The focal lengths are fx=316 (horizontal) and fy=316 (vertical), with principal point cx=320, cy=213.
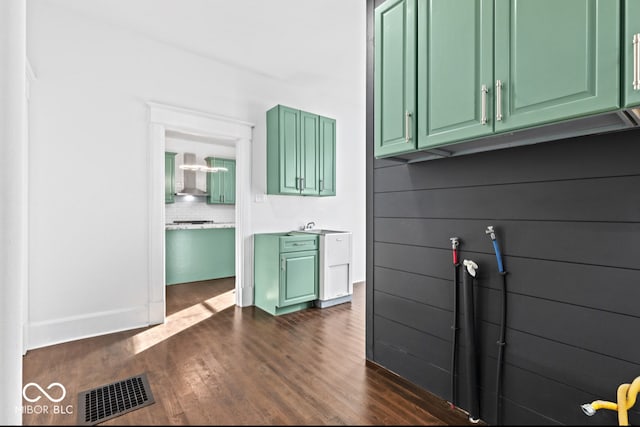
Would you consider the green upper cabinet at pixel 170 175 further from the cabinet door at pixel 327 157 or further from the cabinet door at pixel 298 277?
the cabinet door at pixel 298 277

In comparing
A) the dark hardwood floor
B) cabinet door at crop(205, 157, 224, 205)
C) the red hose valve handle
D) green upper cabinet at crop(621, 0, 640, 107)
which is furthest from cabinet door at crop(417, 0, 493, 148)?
cabinet door at crop(205, 157, 224, 205)

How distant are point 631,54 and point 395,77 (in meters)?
0.98

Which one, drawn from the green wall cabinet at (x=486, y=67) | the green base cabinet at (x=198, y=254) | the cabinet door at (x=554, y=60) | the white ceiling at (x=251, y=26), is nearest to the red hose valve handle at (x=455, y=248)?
the green wall cabinet at (x=486, y=67)

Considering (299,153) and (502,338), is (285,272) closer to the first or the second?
(299,153)

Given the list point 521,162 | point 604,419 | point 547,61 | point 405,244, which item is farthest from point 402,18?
point 604,419

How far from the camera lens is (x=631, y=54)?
94cm

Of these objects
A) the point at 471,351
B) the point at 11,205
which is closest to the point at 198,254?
the point at 471,351

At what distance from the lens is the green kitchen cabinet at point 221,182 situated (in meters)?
5.73

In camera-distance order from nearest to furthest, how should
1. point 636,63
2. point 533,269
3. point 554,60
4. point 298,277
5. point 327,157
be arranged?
point 636,63
point 554,60
point 533,269
point 298,277
point 327,157

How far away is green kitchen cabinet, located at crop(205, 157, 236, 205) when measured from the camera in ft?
18.8

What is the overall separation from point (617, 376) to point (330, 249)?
2.73m

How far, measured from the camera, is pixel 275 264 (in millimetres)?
3432

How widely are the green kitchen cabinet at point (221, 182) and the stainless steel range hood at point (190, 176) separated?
0.49 feet

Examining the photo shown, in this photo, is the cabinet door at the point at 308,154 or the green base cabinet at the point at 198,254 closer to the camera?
the cabinet door at the point at 308,154
